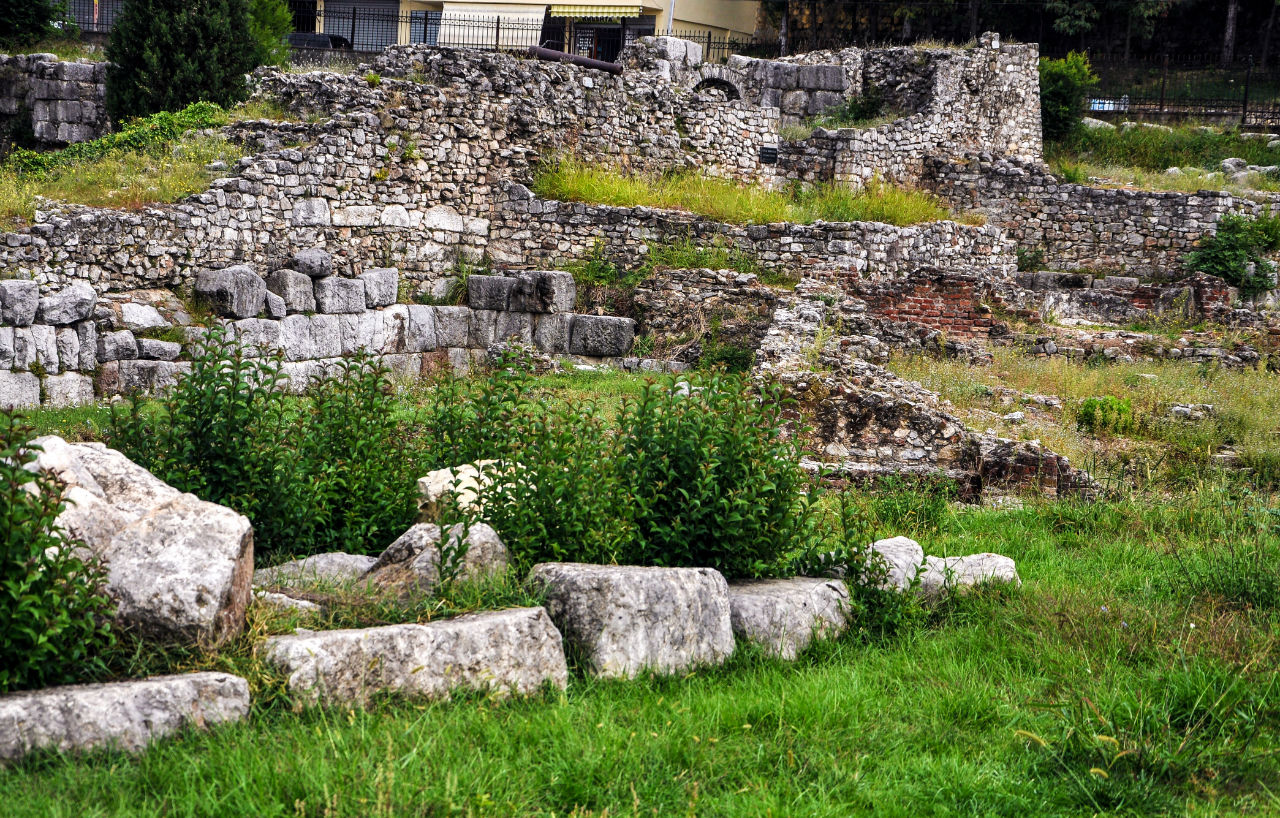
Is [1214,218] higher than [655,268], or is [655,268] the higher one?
[1214,218]

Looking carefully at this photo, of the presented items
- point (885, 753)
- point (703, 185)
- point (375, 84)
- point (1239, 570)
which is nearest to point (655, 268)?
point (703, 185)

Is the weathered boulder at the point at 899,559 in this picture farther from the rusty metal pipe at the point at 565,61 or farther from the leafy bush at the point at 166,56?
the rusty metal pipe at the point at 565,61

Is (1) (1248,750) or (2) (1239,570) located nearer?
(1) (1248,750)

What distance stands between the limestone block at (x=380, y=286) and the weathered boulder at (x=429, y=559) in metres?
10.2

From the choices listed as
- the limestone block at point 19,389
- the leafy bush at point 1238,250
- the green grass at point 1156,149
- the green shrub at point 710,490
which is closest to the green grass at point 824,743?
the green shrub at point 710,490

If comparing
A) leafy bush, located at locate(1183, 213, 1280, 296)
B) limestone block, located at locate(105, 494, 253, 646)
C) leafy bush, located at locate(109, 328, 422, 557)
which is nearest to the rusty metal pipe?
leafy bush, located at locate(1183, 213, 1280, 296)

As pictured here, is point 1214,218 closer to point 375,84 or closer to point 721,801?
point 375,84

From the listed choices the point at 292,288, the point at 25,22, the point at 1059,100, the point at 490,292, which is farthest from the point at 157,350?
the point at 1059,100

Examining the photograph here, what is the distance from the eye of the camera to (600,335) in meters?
15.9

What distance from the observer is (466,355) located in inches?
636

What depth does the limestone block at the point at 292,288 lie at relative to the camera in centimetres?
1398

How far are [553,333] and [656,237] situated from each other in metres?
2.34

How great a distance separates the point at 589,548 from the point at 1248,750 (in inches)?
115

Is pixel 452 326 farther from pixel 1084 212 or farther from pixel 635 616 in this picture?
pixel 1084 212
